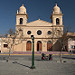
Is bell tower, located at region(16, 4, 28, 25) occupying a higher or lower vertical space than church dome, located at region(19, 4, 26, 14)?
lower

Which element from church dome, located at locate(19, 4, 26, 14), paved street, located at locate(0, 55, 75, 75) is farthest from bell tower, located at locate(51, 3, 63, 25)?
paved street, located at locate(0, 55, 75, 75)

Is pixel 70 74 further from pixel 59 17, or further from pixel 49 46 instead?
pixel 59 17

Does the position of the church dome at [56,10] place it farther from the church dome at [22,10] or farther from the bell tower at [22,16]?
the church dome at [22,10]

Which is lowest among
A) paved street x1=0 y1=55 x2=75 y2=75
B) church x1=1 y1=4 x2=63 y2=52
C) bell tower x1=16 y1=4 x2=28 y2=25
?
paved street x1=0 y1=55 x2=75 y2=75

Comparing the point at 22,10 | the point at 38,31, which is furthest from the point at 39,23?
the point at 22,10

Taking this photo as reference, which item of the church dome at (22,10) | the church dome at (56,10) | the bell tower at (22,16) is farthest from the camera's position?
the church dome at (56,10)

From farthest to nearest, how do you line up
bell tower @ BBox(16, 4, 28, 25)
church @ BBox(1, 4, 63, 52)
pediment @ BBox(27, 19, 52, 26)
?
bell tower @ BBox(16, 4, 28, 25), pediment @ BBox(27, 19, 52, 26), church @ BBox(1, 4, 63, 52)

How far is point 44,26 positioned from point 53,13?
5692mm

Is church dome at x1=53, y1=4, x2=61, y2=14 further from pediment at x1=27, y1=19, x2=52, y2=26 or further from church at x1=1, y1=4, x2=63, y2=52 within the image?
pediment at x1=27, y1=19, x2=52, y2=26

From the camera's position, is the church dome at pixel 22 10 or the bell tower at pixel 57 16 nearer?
the bell tower at pixel 57 16

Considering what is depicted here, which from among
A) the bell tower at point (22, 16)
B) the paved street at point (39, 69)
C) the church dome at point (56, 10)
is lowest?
the paved street at point (39, 69)

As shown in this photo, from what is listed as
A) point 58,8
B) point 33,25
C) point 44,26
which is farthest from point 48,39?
point 58,8

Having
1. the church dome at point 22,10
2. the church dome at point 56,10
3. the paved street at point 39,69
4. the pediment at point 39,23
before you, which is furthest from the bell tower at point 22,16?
the paved street at point 39,69

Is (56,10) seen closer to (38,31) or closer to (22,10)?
(38,31)
